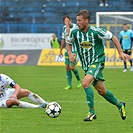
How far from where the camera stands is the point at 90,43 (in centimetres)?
1039

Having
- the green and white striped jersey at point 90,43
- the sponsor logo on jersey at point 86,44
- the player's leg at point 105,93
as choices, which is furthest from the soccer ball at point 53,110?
the sponsor logo on jersey at point 86,44

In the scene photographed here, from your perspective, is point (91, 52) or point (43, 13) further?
point (43, 13)

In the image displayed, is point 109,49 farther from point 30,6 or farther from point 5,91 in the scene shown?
point 5,91

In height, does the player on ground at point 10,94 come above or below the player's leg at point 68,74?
above

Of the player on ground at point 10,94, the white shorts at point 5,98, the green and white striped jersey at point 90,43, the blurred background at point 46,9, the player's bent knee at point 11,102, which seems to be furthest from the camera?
the blurred background at point 46,9

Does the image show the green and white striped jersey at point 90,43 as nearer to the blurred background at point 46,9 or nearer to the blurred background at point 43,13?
the blurred background at point 43,13

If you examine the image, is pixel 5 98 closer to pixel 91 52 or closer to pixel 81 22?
pixel 91 52

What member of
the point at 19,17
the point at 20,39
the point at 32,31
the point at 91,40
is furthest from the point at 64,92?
the point at 19,17

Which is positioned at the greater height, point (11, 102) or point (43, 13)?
point (11, 102)

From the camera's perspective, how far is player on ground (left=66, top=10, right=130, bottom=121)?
1021cm

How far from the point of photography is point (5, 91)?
1181cm

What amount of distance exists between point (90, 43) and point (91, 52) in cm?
17

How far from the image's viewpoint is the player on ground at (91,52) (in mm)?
10211

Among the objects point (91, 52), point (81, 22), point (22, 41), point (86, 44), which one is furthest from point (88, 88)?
point (22, 41)
